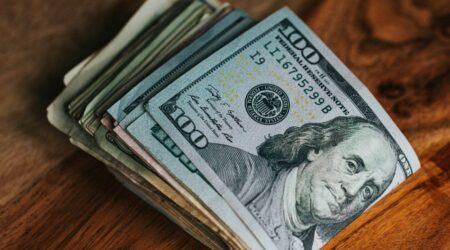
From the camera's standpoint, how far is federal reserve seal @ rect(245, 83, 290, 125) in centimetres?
73

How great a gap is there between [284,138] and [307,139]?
3cm

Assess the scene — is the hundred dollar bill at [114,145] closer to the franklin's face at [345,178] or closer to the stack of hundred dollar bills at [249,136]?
the stack of hundred dollar bills at [249,136]

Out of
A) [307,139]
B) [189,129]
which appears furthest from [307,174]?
[189,129]

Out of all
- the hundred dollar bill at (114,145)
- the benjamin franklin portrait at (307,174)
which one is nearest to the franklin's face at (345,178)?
the benjamin franklin portrait at (307,174)

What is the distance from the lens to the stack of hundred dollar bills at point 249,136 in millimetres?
698

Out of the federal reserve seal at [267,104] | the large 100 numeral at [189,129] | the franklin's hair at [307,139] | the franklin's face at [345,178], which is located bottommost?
the franklin's face at [345,178]

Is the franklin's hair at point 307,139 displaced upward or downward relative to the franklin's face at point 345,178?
upward

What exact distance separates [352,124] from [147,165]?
271 millimetres

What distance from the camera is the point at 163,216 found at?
792 millimetres

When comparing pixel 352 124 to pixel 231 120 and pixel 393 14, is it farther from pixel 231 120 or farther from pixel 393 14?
pixel 393 14

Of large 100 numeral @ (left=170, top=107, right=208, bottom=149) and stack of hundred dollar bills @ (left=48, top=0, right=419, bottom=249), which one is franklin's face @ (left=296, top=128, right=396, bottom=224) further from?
large 100 numeral @ (left=170, top=107, right=208, bottom=149)

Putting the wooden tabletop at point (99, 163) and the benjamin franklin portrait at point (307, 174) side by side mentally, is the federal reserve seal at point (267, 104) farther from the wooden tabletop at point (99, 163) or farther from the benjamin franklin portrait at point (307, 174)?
the wooden tabletop at point (99, 163)

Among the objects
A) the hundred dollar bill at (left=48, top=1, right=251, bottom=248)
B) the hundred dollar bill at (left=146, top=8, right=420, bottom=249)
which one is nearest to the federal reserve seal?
the hundred dollar bill at (left=146, top=8, right=420, bottom=249)

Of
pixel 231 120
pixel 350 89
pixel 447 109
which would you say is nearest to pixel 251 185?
pixel 231 120
